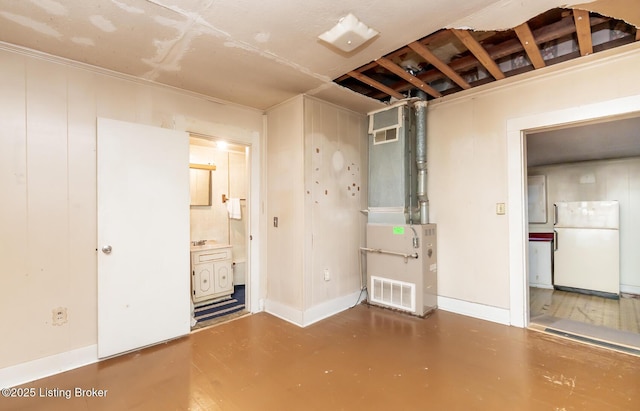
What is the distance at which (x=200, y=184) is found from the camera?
4.64 m

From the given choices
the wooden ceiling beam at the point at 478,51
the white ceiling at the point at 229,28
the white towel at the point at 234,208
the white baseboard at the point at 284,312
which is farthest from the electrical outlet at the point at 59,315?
the wooden ceiling beam at the point at 478,51

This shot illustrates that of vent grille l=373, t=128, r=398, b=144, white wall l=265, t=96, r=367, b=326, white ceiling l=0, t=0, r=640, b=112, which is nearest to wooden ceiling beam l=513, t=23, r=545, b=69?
white ceiling l=0, t=0, r=640, b=112

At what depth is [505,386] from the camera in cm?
198

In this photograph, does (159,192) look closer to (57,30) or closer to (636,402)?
(57,30)

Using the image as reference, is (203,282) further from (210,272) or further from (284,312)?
(284,312)

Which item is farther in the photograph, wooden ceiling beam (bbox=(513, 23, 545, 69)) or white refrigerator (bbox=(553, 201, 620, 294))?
white refrigerator (bbox=(553, 201, 620, 294))

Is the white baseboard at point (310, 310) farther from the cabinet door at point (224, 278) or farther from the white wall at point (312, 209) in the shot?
the cabinet door at point (224, 278)

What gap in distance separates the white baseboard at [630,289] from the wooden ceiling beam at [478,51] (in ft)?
13.7

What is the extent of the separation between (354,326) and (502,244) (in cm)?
187

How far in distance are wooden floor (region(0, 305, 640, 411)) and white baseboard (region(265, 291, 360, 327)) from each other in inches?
7.6

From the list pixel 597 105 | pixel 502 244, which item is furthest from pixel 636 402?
pixel 597 105

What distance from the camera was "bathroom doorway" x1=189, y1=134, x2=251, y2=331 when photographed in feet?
12.8

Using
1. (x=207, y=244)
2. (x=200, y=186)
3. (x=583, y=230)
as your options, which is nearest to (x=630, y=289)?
(x=583, y=230)

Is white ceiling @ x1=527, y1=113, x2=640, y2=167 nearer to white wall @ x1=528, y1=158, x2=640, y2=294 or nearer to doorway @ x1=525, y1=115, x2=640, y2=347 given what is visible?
doorway @ x1=525, y1=115, x2=640, y2=347
